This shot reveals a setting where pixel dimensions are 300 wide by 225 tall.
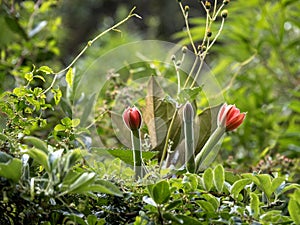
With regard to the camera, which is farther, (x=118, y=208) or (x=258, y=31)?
(x=258, y=31)

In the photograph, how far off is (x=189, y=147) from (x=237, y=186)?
0.25 feet

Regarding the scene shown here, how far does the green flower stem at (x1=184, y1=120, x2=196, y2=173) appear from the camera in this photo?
45 centimetres

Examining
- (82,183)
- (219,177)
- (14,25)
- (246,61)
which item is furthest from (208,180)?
(14,25)

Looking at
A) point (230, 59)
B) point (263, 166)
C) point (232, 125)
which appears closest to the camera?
point (232, 125)

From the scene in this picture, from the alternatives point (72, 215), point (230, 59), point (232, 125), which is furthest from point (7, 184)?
point (230, 59)

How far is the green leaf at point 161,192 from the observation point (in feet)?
1.14

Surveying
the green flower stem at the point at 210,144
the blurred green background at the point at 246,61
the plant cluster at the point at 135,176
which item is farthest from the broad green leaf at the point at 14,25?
the green flower stem at the point at 210,144

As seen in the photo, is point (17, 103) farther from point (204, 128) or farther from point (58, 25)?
point (58, 25)

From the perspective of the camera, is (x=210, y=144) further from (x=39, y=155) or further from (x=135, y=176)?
(x=39, y=155)

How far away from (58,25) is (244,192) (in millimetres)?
671

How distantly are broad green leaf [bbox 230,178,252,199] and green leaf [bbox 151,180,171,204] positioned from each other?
0.07 meters

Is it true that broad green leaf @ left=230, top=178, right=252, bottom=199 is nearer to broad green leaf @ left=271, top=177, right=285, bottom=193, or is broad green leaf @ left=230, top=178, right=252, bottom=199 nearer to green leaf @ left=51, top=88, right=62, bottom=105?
broad green leaf @ left=271, top=177, right=285, bottom=193

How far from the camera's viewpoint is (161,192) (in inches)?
13.8

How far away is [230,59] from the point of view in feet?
3.63
